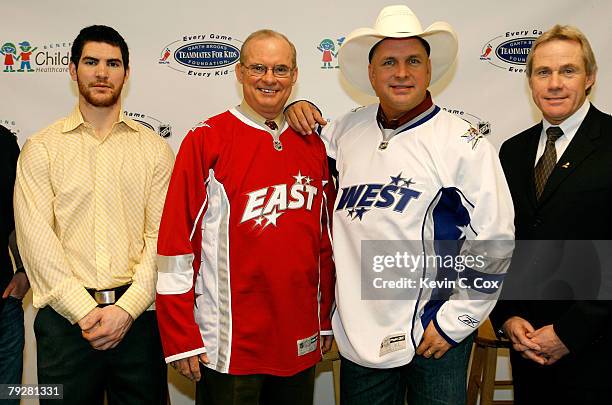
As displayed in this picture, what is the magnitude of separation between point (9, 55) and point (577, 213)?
2.68m

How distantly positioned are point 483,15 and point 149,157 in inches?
74.0

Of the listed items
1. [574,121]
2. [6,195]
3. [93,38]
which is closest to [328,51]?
[93,38]

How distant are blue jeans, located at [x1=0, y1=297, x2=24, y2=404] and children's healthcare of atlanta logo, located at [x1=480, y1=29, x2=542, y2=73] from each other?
7.92ft

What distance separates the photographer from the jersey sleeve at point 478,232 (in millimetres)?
1726

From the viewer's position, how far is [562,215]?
1.77m

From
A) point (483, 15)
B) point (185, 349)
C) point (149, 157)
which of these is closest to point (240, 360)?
point (185, 349)

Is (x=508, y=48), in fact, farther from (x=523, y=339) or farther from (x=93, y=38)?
(x=93, y=38)

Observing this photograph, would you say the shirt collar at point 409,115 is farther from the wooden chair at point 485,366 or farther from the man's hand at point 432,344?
the wooden chair at point 485,366

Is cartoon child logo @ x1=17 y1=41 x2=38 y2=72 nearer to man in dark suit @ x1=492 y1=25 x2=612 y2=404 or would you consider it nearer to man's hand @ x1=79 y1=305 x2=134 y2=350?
man's hand @ x1=79 y1=305 x2=134 y2=350

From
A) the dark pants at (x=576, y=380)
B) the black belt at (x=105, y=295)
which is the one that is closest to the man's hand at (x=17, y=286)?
the black belt at (x=105, y=295)

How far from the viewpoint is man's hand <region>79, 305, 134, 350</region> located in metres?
1.85

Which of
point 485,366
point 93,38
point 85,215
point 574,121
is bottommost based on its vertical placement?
point 485,366

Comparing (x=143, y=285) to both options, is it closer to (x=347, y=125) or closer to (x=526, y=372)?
(x=347, y=125)

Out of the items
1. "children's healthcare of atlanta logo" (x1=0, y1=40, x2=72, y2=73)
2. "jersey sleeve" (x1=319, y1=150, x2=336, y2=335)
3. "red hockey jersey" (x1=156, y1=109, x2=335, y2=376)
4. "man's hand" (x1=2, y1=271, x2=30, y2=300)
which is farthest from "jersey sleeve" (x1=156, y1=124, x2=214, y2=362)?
"children's healthcare of atlanta logo" (x1=0, y1=40, x2=72, y2=73)
